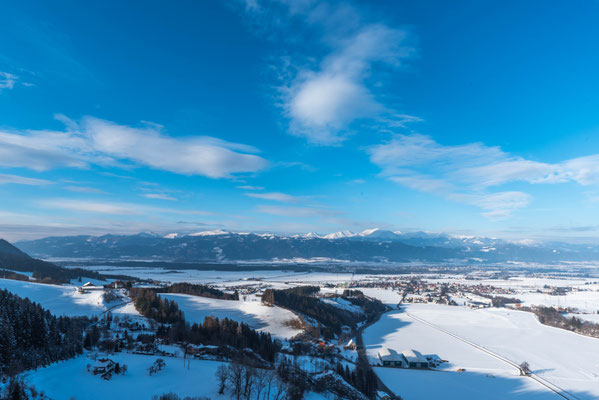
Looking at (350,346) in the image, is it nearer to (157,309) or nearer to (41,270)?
(157,309)

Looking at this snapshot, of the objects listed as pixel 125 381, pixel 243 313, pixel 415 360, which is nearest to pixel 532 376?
pixel 415 360

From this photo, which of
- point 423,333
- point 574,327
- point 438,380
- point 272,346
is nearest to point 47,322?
point 272,346

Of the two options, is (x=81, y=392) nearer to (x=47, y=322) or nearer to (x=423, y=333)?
(x=47, y=322)

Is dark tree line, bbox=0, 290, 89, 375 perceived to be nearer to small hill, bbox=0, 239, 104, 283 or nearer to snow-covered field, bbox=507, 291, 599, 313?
small hill, bbox=0, 239, 104, 283

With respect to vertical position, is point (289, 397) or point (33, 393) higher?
point (33, 393)

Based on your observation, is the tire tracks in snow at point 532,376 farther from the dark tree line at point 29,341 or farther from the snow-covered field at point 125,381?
the dark tree line at point 29,341

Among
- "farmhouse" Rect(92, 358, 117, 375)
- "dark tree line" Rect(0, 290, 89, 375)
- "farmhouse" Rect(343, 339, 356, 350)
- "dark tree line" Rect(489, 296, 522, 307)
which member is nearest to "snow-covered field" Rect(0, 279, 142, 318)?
"dark tree line" Rect(0, 290, 89, 375)

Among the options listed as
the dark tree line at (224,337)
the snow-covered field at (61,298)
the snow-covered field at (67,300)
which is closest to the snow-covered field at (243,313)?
the dark tree line at (224,337)
